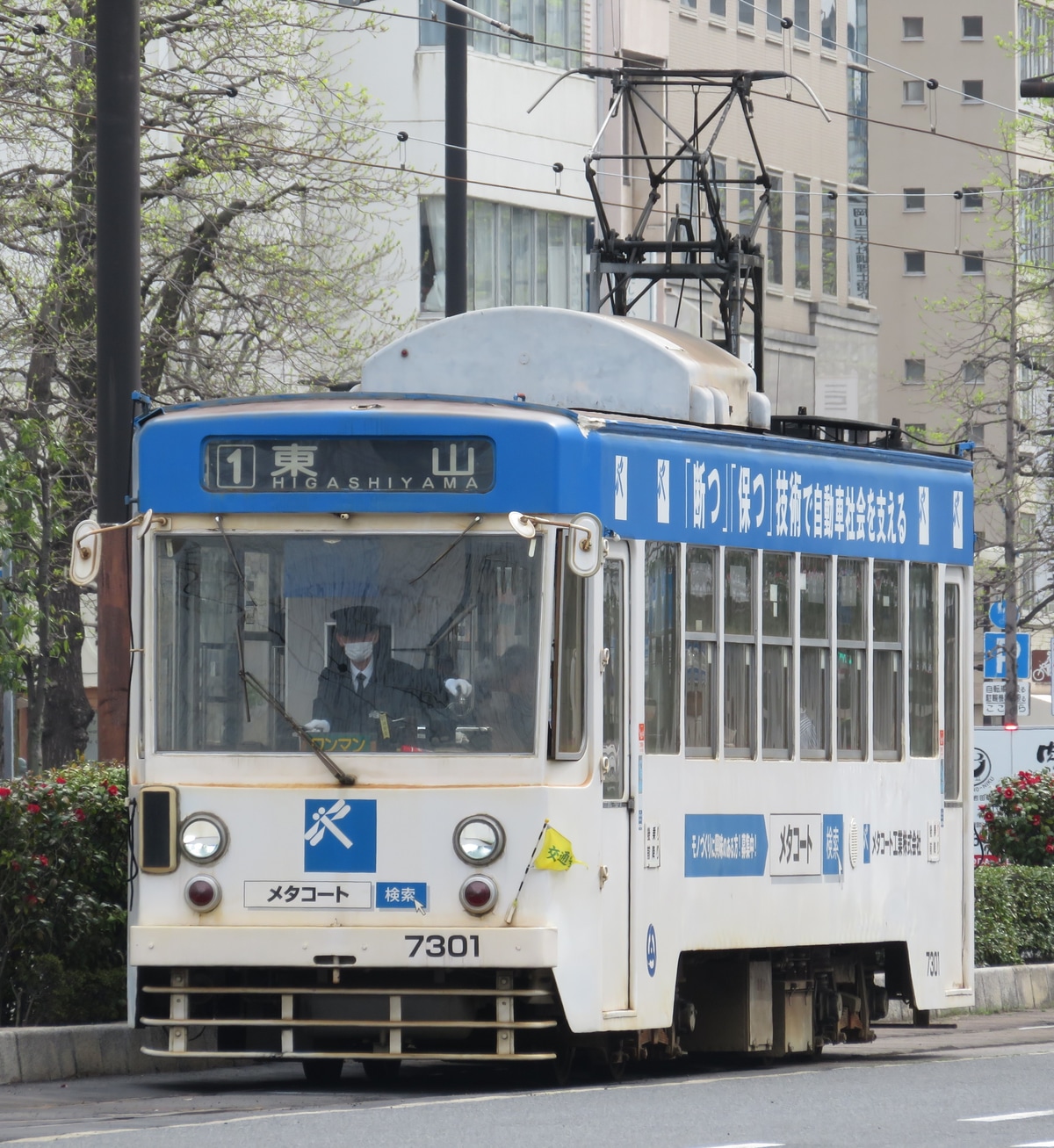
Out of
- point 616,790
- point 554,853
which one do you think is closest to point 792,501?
point 616,790

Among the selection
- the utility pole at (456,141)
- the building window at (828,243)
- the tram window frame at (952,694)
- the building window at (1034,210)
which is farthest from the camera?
the building window at (828,243)

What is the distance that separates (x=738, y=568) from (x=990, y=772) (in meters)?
12.7

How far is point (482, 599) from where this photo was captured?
12.3 metres

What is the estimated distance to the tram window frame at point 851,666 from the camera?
14555mm

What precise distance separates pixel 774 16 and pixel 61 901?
39023mm

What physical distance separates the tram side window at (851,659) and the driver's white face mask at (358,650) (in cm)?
311

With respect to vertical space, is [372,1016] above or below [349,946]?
below

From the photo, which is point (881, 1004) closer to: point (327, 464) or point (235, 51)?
point (327, 464)

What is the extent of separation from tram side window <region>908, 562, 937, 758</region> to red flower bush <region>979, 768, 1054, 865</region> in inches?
257

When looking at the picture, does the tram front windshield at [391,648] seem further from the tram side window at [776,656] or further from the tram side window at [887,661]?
the tram side window at [887,661]

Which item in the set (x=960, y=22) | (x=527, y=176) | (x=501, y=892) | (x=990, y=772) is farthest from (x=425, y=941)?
(x=960, y=22)

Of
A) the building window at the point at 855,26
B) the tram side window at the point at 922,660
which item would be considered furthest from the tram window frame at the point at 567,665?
the building window at the point at 855,26

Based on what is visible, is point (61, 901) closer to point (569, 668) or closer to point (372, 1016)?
point (372, 1016)

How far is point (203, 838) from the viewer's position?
40.6 feet
